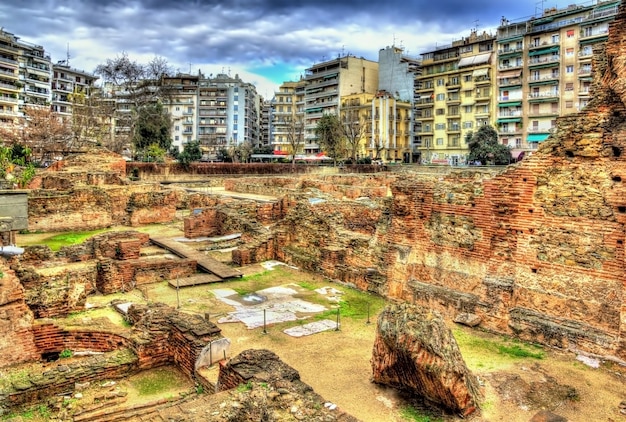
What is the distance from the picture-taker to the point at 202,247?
17.7m

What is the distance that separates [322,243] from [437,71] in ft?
187

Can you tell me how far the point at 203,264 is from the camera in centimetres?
1480

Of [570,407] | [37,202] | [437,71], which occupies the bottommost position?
[570,407]

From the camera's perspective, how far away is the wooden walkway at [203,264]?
13.7 m

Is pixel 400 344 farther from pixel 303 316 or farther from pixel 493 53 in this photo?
pixel 493 53

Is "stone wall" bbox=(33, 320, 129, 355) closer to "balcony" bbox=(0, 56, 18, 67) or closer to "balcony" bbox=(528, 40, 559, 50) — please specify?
"balcony" bbox=(528, 40, 559, 50)

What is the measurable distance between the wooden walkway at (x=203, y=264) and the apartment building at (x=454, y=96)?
5209cm

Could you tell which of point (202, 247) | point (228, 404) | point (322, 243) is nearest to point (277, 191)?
point (202, 247)

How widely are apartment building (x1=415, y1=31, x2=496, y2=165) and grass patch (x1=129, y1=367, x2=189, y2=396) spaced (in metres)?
58.8

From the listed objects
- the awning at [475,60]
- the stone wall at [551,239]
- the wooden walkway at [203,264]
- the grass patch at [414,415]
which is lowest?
the grass patch at [414,415]

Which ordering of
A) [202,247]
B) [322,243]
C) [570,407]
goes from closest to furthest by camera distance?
[570,407] → [322,243] → [202,247]

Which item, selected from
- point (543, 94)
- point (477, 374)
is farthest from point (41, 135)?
point (543, 94)

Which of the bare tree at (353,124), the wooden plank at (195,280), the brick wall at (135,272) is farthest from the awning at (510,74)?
the wooden plank at (195,280)

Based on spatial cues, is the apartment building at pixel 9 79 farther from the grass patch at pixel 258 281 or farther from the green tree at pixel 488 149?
the grass patch at pixel 258 281
